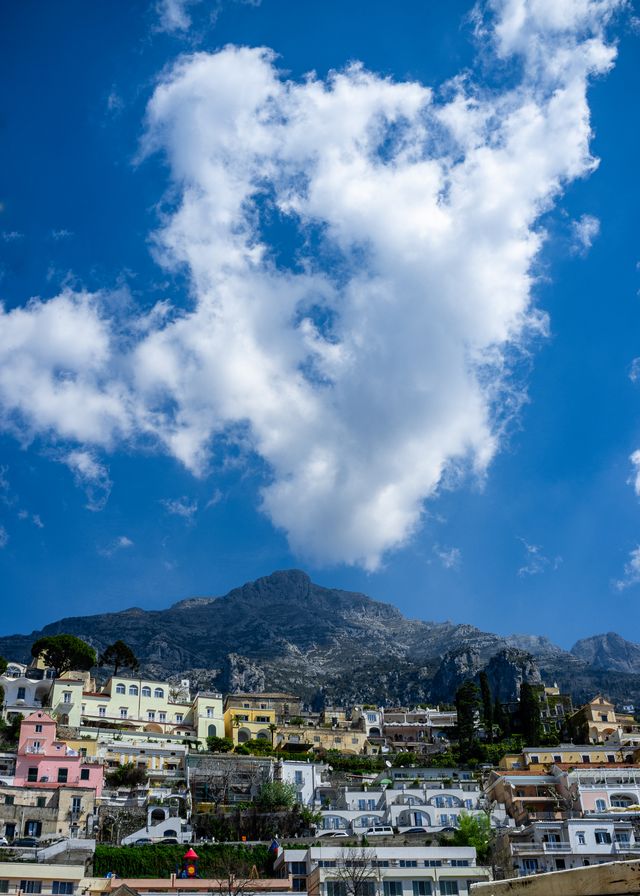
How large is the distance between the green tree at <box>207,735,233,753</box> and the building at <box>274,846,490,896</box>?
3124 cm

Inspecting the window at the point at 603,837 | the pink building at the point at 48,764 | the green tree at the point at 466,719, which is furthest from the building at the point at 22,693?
the window at the point at 603,837

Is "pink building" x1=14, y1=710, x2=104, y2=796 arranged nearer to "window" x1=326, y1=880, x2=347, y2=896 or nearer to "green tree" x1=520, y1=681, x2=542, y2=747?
"window" x1=326, y1=880, x2=347, y2=896

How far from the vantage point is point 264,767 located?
87.6m

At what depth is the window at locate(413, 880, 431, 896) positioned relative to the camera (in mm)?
61531

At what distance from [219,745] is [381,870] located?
125ft

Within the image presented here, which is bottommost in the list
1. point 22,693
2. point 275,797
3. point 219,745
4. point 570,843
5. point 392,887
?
point 392,887

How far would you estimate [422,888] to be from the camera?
61.8m

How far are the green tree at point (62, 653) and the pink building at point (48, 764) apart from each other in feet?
99.5

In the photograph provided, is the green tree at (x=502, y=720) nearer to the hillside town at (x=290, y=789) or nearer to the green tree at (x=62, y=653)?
the hillside town at (x=290, y=789)

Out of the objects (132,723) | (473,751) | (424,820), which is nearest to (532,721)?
(473,751)

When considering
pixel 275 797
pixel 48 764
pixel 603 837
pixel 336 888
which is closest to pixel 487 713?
pixel 275 797

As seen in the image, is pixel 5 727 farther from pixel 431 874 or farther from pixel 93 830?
pixel 431 874

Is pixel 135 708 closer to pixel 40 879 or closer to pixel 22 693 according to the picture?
pixel 22 693

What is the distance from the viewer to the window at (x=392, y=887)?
6119cm
